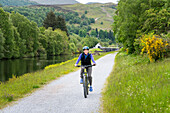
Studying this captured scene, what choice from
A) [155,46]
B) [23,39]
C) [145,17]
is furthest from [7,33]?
[155,46]

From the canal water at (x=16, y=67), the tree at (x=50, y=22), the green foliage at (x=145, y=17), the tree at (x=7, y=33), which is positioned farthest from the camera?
the tree at (x=50, y=22)

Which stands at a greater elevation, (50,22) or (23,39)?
(50,22)

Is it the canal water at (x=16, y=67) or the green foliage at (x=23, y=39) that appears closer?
the canal water at (x=16, y=67)

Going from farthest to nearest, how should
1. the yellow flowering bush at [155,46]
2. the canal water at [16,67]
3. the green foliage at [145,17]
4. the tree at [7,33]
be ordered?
1. the tree at [7,33]
2. the canal water at [16,67]
3. the green foliage at [145,17]
4. the yellow flowering bush at [155,46]

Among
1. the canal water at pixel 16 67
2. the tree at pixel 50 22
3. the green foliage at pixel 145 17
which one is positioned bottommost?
the canal water at pixel 16 67

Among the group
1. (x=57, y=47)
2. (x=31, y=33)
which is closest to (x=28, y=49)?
(x=31, y=33)

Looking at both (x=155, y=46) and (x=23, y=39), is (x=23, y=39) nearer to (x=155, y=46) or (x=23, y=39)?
(x=23, y=39)

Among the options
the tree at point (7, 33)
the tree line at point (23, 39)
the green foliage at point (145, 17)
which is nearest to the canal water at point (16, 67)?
the tree line at point (23, 39)

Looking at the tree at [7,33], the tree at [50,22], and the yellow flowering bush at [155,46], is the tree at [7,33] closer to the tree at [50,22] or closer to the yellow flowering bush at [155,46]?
the yellow flowering bush at [155,46]

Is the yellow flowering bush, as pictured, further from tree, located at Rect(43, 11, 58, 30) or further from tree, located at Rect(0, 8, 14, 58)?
tree, located at Rect(43, 11, 58, 30)

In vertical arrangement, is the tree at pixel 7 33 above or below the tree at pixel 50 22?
below

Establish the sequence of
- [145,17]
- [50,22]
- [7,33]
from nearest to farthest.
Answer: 1. [145,17]
2. [7,33]
3. [50,22]

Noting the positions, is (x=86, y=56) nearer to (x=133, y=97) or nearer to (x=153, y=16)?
(x=133, y=97)

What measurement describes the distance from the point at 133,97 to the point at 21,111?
3.89 metres
